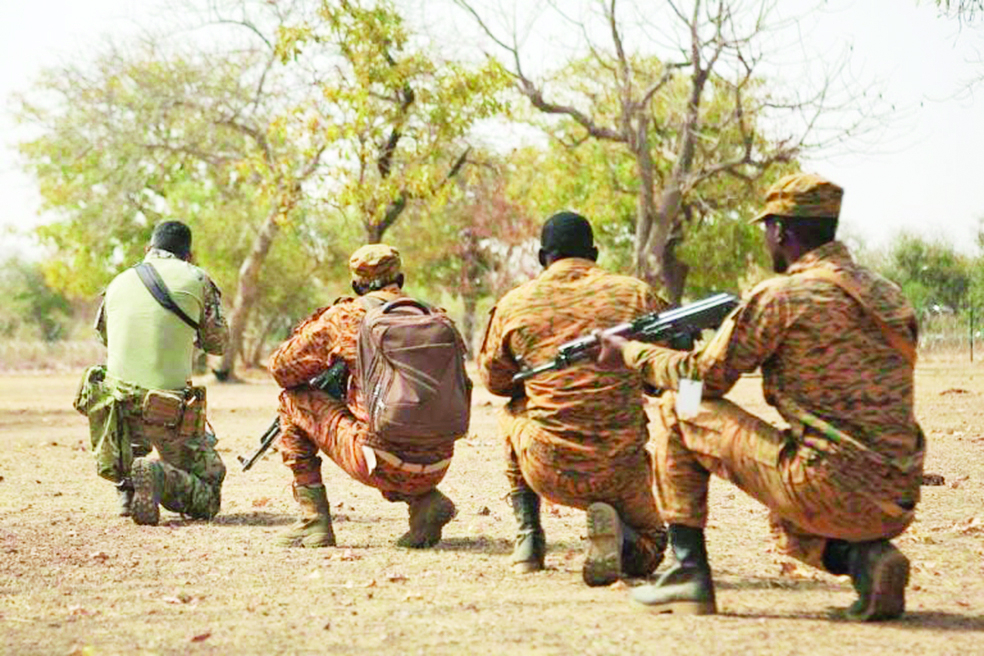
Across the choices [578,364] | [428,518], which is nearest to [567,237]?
[578,364]

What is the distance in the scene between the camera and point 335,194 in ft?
104

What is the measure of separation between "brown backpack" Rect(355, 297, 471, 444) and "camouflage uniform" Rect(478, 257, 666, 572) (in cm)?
59

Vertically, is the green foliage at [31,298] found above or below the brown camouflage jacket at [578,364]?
above

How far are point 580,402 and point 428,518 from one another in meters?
1.65

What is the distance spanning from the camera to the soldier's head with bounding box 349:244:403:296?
339 inches

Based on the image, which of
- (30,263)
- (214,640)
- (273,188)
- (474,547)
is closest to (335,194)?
(273,188)

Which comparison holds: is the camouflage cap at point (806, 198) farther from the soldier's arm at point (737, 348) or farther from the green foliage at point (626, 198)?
the green foliage at point (626, 198)

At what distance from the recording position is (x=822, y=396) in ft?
19.5

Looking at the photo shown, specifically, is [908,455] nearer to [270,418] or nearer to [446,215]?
[270,418]

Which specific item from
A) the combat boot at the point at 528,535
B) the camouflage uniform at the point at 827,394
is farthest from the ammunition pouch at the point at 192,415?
the camouflage uniform at the point at 827,394

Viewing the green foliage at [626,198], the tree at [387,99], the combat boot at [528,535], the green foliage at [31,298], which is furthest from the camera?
the green foliage at [31,298]

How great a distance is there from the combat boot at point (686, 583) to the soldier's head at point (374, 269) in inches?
110

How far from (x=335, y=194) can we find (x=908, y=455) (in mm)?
26403

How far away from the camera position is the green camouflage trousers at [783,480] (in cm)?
590
